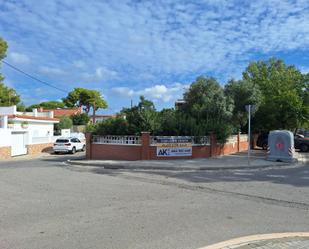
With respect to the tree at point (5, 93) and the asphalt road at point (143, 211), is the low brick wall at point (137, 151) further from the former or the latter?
the tree at point (5, 93)

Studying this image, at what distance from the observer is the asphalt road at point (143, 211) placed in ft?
17.7

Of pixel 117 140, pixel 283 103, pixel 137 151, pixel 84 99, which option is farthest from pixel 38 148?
pixel 84 99

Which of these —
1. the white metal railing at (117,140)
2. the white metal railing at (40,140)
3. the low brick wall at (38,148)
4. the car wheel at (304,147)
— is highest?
the white metal railing at (117,140)

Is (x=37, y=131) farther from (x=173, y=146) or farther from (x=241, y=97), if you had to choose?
(x=241, y=97)

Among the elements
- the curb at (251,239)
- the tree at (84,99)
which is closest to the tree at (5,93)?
the curb at (251,239)

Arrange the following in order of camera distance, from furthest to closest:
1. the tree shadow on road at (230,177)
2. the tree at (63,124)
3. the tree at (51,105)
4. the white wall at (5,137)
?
the tree at (51,105) < the tree at (63,124) < the white wall at (5,137) < the tree shadow on road at (230,177)

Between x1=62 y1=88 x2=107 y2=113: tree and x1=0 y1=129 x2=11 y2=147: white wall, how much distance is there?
52521mm

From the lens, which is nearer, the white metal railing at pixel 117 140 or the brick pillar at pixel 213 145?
the white metal railing at pixel 117 140

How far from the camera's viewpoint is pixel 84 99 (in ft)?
259

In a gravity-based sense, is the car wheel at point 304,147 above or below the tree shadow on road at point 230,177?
above

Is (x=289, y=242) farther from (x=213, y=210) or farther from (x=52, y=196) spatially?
(x=52, y=196)

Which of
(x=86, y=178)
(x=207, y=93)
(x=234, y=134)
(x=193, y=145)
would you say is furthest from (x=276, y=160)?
(x=86, y=178)

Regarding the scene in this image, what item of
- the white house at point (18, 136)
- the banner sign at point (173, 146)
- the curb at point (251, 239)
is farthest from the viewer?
the white house at point (18, 136)

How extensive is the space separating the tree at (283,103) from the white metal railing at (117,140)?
16.6 meters
